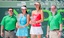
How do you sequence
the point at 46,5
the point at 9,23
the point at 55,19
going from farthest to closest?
the point at 46,5, the point at 9,23, the point at 55,19

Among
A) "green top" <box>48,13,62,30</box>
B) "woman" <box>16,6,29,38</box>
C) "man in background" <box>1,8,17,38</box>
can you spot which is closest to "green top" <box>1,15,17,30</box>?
"man in background" <box>1,8,17,38</box>

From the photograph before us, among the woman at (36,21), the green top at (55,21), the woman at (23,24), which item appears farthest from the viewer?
the woman at (23,24)

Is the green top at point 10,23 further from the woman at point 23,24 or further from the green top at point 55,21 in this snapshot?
the green top at point 55,21

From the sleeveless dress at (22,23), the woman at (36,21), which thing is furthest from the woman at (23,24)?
the woman at (36,21)

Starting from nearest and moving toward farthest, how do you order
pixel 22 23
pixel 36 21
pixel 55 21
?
pixel 55 21, pixel 36 21, pixel 22 23

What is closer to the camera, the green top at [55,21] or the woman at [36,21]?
the green top at [55,21]

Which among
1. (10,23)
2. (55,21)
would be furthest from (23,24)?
(55,21)

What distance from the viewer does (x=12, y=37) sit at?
26.9 feet

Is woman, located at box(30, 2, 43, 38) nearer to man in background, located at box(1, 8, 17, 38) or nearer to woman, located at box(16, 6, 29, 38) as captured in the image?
woman, located at box(16, 6, 29, 38)

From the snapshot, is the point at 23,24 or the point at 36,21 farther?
the point at 23,24

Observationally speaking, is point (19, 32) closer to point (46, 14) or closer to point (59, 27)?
point (59, 27)

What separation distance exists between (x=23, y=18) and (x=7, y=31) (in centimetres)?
67

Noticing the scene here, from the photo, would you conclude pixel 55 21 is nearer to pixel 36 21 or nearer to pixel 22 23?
pixel 36 21

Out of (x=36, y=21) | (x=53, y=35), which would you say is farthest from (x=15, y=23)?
(x=53, y=35)
